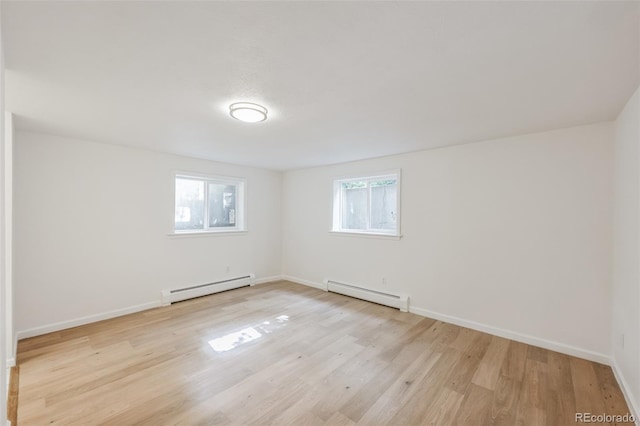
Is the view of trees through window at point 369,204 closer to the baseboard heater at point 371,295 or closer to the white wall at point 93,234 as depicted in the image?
the baseboard heater at point 371,295

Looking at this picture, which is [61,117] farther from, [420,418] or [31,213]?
[420,418]

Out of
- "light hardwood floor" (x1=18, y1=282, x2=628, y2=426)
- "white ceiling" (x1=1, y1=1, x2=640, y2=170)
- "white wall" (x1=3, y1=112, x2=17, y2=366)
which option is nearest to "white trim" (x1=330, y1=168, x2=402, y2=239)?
"white ceiling" (x1=1, y1=1, x2=640, y2=170)

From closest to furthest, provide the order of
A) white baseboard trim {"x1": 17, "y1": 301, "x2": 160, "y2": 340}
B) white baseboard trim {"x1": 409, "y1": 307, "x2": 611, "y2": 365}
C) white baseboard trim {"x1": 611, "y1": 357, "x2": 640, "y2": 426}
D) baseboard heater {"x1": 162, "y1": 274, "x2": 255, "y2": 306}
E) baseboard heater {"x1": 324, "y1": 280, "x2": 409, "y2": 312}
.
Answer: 1. white baseboard trim {"x1": 611, "y1": 357, "x2": 640, "y2": 426}
2. white baseboard trim {"x1": 409, "y1": 307, "x2": 611, "y2": 365}
3. white baseboard trim {"x1": 17, "y1": 301, "x2": 160, "y2": 340}
4. baseboard heater {"x1": 324, "y1": 280, "x2": 409, "y2": 312}
5. baseboard heater {"x1": 162, "y1": 274, "x2": 255, "y2": 306}

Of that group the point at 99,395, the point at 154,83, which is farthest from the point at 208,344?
the point at 154,83

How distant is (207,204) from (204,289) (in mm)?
1475

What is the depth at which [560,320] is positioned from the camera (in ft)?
9.16

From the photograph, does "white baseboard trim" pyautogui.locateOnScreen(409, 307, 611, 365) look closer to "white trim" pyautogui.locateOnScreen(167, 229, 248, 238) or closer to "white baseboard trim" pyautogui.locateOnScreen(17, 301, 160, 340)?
"white trim" pyautogui.locateOnScreen(167, 229, 248, 238)

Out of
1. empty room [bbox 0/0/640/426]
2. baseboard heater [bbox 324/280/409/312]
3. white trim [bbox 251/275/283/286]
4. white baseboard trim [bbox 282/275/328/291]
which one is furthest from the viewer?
white trim [bbox 251/275/283/286]

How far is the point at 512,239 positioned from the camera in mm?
3090

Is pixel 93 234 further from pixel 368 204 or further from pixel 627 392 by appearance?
pixel 627 392

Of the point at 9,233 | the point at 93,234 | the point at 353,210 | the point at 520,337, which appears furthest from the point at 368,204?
the point at 9,233

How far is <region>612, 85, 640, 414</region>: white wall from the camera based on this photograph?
1.96m

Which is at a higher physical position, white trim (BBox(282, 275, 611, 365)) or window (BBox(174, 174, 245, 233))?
window (BBox(174, 174, 245, 233))

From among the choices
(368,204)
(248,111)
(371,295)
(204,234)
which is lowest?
(371,295)
